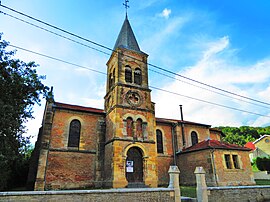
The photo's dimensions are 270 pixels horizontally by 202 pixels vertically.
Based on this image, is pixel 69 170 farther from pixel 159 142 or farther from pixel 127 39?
pixel 127 39

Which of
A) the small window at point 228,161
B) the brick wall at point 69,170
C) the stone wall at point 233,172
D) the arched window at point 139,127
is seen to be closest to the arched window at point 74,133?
the brick wall at point 69,170

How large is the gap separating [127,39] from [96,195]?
733 inches

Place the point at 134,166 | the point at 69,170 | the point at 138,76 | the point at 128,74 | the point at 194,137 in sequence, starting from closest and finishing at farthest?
the point at 69,170 < the point at 134,166 < the point at 128,74 < the point at 138,76 < the point at 194,137

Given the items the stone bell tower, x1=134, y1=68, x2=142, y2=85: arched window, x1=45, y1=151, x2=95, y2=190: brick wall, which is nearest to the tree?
x1=45, y1=151, x2=95, y2=190: brick wall

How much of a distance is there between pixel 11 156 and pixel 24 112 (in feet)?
10.4

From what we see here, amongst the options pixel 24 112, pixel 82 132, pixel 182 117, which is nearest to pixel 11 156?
pixel 24 112

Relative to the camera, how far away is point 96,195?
8914 mm

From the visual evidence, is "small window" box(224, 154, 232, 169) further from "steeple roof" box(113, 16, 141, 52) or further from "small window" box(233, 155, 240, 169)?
"steeple roof" box(113, 16, 141, 52)

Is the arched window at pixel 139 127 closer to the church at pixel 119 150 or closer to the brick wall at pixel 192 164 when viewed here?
the church at pixel 119 150

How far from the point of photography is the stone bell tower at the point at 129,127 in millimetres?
16953

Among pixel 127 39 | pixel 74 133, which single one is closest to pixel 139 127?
pixel 74 133

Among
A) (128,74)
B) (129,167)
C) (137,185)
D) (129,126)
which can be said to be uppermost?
(128,74)

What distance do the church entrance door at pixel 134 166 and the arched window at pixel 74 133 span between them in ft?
17.7

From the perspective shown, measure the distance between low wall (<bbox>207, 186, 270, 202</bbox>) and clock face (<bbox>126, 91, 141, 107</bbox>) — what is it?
429 inches
